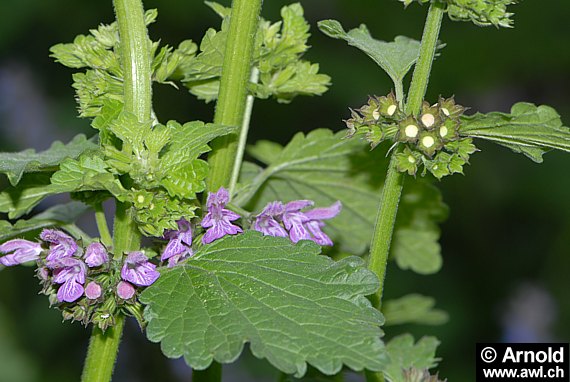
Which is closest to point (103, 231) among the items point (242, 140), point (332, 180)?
point (242, 140)

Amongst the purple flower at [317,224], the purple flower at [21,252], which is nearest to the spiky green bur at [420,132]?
the purple flower at [317,224]

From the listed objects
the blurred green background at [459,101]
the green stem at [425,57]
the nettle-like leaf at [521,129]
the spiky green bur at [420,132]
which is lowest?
the spiky green bur at [420,132]

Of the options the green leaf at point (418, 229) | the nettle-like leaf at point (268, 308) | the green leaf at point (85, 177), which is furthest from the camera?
the green leaf at point (418, 229)

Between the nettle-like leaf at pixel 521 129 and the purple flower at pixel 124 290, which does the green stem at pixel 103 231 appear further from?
the nettle-like leaf at pixel 521 129

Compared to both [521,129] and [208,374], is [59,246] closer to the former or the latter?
[208,374]

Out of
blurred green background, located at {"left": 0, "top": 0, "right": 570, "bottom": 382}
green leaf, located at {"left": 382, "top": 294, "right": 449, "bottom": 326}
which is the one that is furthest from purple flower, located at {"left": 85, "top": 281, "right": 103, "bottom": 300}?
blurred green background, located at {"left": 0, "top": 0, "right": 570, "bottom": 382}

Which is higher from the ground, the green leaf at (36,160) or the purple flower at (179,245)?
the green leaf at (36,160)
